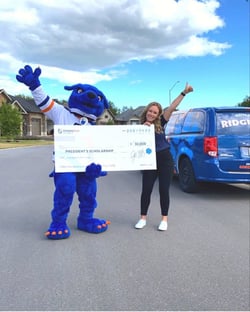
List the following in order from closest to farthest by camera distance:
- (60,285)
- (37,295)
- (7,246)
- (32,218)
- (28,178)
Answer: (37,295) < (60,285) < (7,246) < (32,218) < (28,178)

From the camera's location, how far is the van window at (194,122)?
7375 millimetres

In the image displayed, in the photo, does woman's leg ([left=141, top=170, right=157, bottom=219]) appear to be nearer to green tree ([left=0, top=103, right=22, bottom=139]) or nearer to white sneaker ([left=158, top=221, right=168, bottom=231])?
white sneaker ([left=158, top=221, right=168, bottom=231])

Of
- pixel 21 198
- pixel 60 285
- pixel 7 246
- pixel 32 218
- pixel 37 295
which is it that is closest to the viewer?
pixel 37 295

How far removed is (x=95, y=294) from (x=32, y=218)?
270 centimetres

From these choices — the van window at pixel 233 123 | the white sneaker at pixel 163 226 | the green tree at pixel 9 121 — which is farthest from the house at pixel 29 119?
the white sneaker at pixel 163 226

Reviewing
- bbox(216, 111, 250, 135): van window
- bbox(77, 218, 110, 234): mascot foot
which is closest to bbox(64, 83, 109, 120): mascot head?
bbox(77, 218, 110, 234): mascot foot

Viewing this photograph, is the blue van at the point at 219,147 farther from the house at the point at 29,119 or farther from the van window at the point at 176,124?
the house at the point at 29,119

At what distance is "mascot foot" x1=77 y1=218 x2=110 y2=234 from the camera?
484cm

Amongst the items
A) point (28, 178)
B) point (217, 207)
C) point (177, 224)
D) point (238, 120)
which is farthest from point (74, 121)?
point (28, 178)

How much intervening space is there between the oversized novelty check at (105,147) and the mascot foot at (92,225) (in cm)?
82

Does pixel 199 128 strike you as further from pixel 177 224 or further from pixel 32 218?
pixel 32 218

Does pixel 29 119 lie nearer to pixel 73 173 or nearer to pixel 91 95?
pixel 91 95

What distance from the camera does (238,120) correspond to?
281 inches

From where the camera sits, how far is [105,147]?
4.63 m
